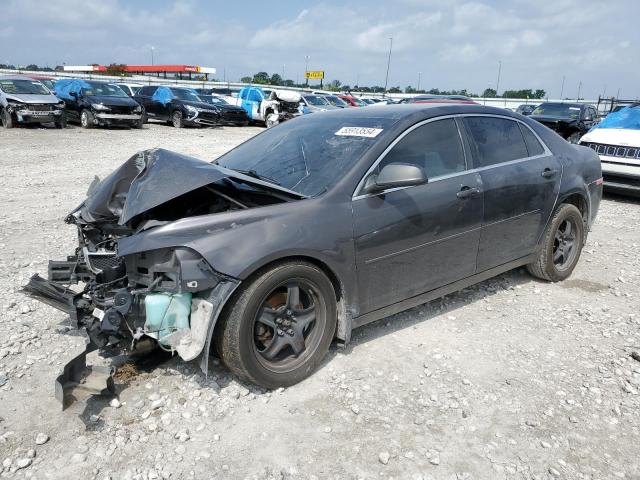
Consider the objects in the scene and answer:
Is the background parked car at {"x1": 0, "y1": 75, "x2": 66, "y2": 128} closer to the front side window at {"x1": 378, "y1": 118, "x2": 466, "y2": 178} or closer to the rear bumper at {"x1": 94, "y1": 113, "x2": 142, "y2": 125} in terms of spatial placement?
the rear bumper at {"x1": 94, "y1": 113, "x2": 142, "y2": 125}

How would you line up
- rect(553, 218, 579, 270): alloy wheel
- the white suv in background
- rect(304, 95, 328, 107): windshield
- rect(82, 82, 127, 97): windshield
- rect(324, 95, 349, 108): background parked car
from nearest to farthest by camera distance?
rect(553, 218, 579, 270): alloy wheel
the white suv in background
rect(82, 82, 127, 97): windshield
rect(304, 95, 328, 107): windshield
rect(324, 95, 349, 108): background parked car

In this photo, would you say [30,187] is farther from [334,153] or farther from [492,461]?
[492,461]

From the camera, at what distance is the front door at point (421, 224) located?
130 inches

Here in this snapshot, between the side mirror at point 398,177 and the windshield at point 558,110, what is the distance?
14.8 meters

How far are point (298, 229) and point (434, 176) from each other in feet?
4.15

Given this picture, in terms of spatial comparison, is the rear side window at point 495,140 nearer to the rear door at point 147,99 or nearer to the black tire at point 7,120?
the black tire at point 7,120

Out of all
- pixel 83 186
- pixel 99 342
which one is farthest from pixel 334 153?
pixel 83 186

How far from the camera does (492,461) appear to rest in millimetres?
2555

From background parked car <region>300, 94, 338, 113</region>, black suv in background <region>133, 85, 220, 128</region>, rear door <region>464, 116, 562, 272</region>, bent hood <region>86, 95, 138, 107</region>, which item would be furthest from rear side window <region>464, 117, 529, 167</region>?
background parked car <region>300, 94, 338, 113</region>

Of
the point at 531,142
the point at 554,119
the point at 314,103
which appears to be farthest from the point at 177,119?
the point at 531,142

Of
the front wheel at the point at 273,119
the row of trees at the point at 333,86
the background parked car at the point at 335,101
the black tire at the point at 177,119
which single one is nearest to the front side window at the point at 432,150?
the black tire at the point at 177,119

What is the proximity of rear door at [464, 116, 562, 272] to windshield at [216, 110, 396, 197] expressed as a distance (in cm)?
98

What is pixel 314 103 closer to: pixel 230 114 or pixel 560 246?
pixel 230 114

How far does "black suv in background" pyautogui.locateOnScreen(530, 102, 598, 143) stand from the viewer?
15.4 m
